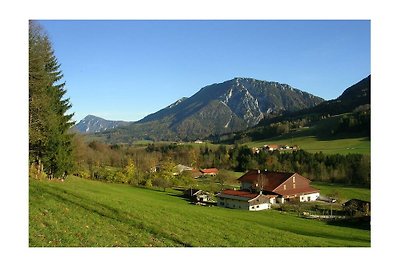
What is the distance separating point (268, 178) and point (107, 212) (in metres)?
22.1

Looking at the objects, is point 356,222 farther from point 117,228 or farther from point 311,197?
point 117,228

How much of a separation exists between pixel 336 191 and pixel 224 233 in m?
22.0

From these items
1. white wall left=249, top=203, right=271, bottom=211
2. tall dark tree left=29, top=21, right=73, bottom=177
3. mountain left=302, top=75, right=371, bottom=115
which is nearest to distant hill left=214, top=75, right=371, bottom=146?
mountain left=302, top=75, right=371, bottom=115

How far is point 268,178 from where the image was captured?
102 feet

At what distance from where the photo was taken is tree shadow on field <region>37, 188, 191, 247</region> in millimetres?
9817

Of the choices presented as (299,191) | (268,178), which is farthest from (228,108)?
(299,191)

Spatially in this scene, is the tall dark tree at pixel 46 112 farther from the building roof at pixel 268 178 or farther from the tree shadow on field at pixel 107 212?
the building roof at pixel 268 178

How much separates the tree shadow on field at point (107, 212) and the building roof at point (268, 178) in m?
19.3

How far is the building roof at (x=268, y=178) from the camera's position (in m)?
29.7

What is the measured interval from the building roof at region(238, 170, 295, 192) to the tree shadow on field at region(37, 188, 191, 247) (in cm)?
1929

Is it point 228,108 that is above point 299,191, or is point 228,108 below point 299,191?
above
